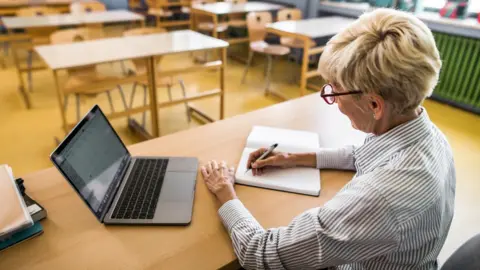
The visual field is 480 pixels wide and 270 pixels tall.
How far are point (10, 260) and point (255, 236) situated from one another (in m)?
0.58

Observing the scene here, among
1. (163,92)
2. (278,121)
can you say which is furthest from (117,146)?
(163,92)

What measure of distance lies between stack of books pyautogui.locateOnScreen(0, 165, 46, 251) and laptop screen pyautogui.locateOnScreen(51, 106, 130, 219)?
14 centimetres

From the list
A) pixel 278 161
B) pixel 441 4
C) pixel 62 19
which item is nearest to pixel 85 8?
pixel 62 19

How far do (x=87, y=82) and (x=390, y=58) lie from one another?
2706mm

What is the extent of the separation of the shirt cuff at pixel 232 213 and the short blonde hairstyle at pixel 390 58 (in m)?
0.42

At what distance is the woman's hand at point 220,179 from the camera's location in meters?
1.05

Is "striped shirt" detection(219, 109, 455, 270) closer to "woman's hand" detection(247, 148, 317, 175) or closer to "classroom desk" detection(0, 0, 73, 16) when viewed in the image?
"woman's hand" detection(247, 148, 317, 175)

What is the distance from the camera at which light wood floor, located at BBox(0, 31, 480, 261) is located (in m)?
2.46

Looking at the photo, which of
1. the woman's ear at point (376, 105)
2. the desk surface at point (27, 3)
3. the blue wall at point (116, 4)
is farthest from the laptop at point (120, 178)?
the blue wall at point (116, 4)

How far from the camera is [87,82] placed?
2936mm

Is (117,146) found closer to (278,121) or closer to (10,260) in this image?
(10,260)

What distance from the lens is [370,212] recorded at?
0.73 m

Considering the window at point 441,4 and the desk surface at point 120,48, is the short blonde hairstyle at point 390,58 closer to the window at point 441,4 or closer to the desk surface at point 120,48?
the desk surface at point 120,48

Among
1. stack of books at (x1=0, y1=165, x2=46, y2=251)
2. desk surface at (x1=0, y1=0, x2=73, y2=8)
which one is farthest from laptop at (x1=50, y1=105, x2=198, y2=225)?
desk surface at (x1=0, y1=0, x2=73, y2=8)
